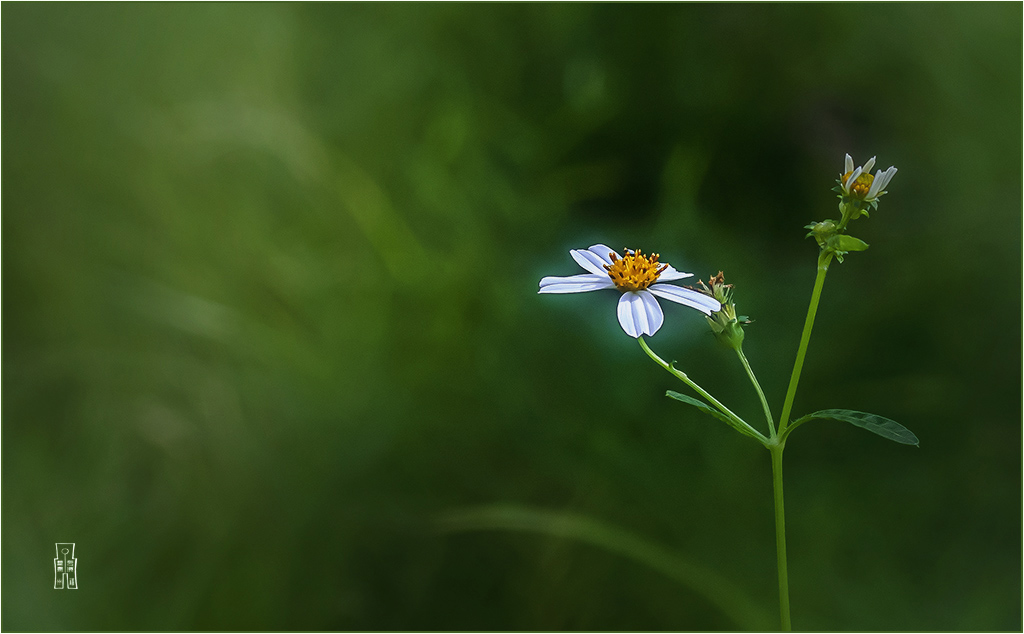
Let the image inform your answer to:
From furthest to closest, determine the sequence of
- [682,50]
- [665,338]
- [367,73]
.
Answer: [367,73], [682,50], [665,338]

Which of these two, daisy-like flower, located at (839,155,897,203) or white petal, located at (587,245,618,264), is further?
white petal, located at (587,245,618,264)

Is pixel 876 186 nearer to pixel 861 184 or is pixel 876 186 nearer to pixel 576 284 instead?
pixel 861 184

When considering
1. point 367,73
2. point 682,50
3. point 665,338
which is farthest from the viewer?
point 367,73

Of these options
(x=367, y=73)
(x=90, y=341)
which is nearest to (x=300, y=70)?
(x=367, y=73)

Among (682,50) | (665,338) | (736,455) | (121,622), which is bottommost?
(121,622)

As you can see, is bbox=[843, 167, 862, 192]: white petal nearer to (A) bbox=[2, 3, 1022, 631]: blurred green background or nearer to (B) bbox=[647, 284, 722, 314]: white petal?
(B) bbox=[647, 284, 722, 314]: white petal

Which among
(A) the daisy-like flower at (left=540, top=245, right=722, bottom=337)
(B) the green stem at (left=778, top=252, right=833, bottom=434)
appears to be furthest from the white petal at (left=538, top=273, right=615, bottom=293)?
(B) the green stem at (left=778, top=252, right=833, bottom=434)

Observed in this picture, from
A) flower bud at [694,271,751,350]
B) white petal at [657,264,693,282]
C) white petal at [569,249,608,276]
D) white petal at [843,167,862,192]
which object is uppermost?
white petal at [843,167,862,192]

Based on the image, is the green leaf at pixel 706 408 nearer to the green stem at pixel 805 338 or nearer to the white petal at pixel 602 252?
the green stem at pixel 805 338

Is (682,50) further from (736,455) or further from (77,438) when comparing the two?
(77,438)
